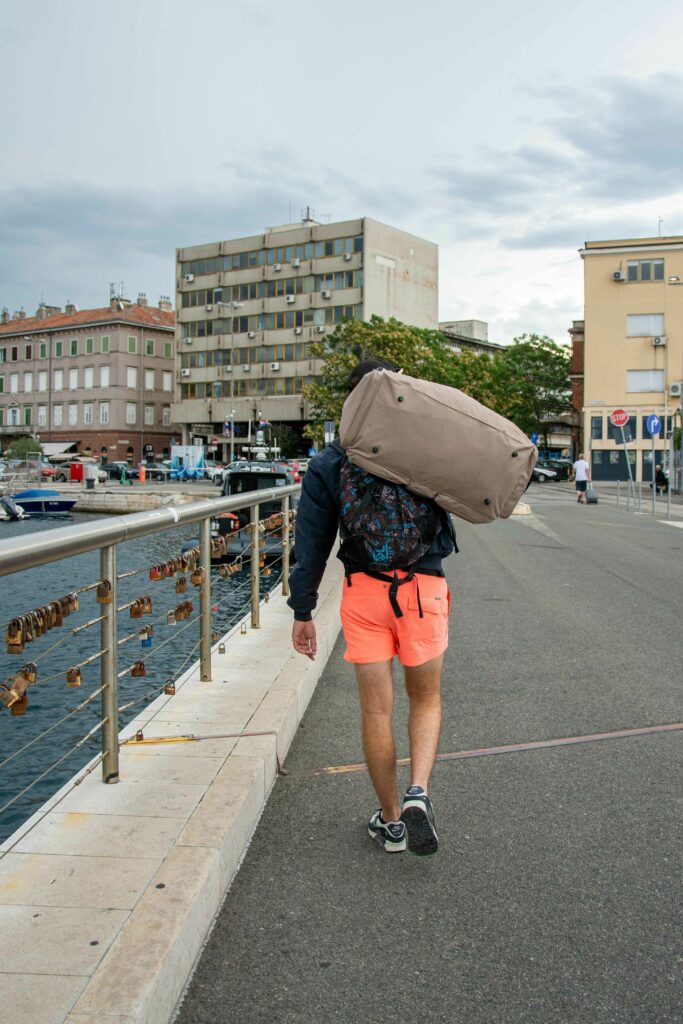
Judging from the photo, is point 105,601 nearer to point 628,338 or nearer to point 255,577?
point 255,577

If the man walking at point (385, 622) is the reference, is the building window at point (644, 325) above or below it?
above

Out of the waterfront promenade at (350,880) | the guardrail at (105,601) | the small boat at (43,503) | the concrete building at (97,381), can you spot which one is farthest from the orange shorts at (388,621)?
the concrete building at (97,381)

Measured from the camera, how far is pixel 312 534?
151 inches

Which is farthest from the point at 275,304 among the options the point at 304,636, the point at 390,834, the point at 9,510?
the point at 390,834

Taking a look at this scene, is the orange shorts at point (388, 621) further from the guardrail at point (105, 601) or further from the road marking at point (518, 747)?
the road marking at point (518, 747)

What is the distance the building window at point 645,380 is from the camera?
67.1 m

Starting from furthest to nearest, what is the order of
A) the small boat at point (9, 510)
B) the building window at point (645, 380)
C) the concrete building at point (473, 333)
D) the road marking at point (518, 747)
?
the concrete building at point (473, 333), the building window at point (645, 380), the small boat at point (9, 510), the road marking at point (518, 747)

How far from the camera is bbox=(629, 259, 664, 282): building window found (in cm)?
6669

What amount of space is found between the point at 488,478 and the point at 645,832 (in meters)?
1.60

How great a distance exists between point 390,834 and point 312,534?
1.17 metres

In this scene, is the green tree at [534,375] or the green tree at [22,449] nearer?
the green tree at [534,375]

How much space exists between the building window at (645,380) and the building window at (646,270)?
20.1 feet

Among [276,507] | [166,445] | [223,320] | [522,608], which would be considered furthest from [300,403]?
[522,608]

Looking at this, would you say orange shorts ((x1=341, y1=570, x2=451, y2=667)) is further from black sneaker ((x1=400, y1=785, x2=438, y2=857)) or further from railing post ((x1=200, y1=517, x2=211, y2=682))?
railing post ((x1=200, y1=517, x2=211, y2=682))
